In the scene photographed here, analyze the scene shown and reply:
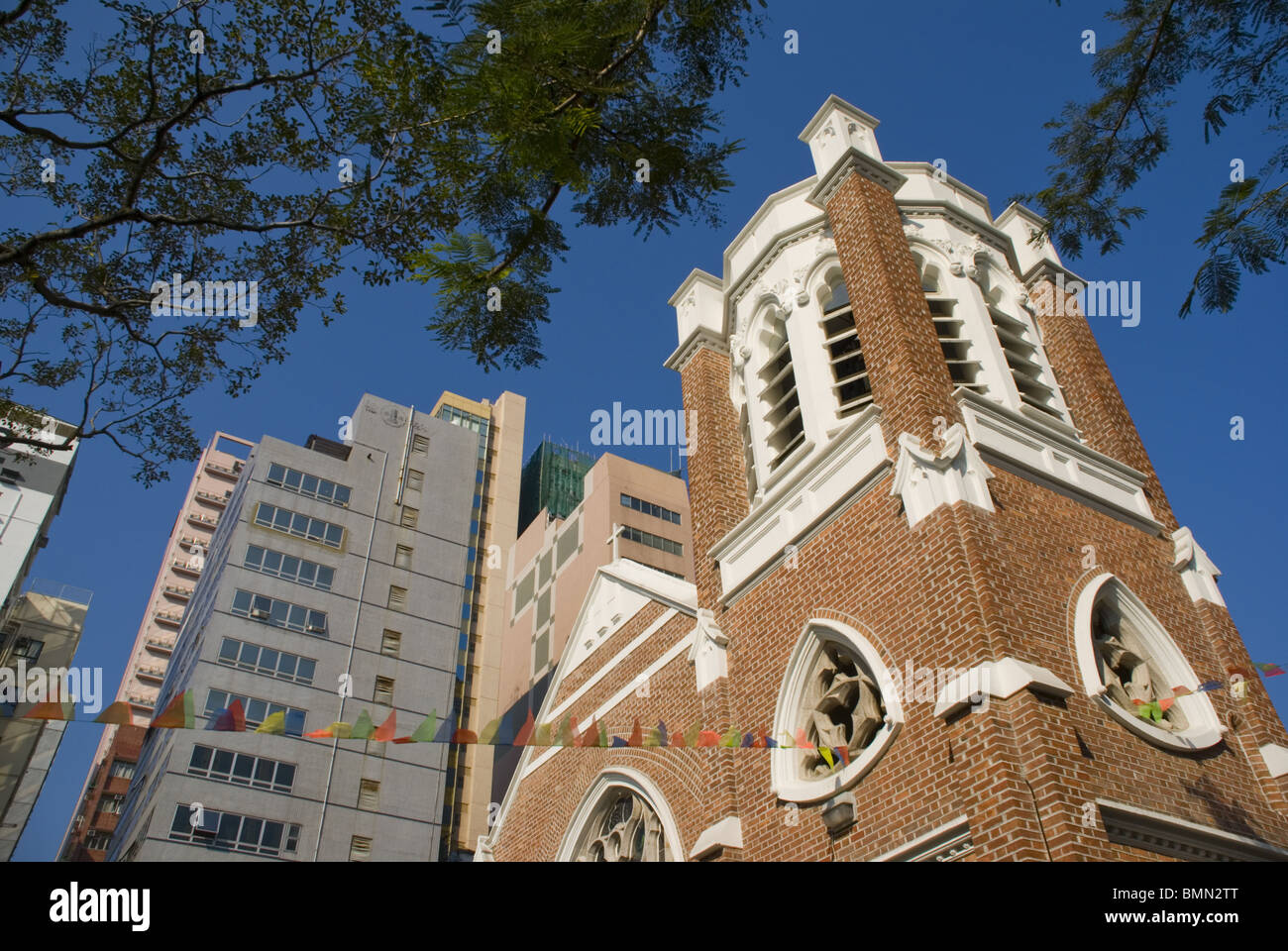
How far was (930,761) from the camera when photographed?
903 centimetres

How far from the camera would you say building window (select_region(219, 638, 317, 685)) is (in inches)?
1518

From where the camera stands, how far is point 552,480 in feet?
282

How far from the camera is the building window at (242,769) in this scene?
114 ft

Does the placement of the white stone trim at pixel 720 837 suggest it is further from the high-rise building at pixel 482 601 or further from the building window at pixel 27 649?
the building window at pixel 27 649

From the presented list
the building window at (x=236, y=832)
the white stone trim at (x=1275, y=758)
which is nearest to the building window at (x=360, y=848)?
the building window at (x=236, y=832)

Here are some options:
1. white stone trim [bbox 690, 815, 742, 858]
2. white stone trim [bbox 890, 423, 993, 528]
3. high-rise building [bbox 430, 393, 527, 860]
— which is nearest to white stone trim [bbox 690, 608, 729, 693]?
white stone trim [bbox 690, 815, 742, 858]

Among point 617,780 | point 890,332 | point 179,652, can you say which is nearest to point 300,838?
point 179,652

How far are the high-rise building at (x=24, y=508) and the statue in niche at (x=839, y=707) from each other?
40123 millimetres

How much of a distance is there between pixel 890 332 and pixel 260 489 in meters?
38.0

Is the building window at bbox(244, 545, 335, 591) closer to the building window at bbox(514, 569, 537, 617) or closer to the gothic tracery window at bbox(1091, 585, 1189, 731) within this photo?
the building window at bbox(514, 569, 537, 617)

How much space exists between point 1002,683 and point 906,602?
1.62 m

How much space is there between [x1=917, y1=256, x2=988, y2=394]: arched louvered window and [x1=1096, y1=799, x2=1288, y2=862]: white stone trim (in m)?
6.18

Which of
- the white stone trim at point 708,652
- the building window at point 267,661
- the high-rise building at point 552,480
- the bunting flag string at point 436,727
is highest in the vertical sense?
the high-rise building at point 552,480

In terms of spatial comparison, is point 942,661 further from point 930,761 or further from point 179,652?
point 179,652
